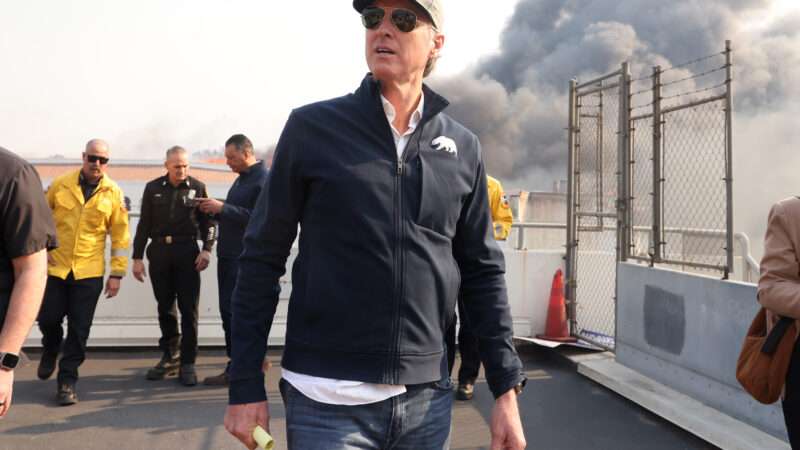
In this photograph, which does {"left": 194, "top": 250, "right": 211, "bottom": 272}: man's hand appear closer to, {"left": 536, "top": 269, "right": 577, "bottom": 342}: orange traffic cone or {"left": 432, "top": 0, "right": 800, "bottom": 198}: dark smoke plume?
{"left": 536, "top": 269, "right": 577, "bottom": 342}: orange traffic cone

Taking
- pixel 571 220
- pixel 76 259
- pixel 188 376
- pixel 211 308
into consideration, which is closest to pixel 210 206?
pixel 76 259

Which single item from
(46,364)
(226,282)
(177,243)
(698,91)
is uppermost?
(698,91)

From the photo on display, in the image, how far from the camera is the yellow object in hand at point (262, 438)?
1832 mm

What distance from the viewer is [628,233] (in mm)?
6961

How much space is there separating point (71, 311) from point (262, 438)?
4617 millimetres

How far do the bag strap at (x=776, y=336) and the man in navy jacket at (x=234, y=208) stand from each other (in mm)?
4033

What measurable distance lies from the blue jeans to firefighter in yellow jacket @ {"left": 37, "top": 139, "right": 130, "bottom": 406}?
4423mm

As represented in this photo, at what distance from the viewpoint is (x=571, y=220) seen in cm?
815

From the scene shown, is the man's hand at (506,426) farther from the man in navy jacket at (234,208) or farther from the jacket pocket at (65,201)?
the jacket pocket at (65,201)

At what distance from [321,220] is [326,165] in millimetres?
141

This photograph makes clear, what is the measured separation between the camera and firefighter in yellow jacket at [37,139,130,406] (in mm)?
5859

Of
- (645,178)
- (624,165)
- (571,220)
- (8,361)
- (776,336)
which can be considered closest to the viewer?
(8,361)

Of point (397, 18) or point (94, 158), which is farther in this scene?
point (94, 158)

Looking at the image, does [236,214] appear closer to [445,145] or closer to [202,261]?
[202,261]
